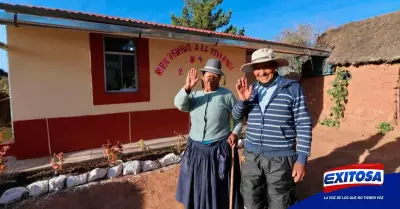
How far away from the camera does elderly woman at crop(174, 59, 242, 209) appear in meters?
2.34

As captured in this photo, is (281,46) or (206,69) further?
(281,46)

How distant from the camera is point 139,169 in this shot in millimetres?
3990

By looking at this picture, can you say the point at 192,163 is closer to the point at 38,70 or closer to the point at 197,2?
A: the point at 38,70

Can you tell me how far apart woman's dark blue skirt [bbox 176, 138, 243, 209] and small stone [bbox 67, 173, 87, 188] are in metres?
1.90

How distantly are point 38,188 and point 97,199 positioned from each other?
2.70 ft

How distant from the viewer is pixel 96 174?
3.69 meters

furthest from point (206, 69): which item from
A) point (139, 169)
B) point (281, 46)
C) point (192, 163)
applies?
point (281, 46)

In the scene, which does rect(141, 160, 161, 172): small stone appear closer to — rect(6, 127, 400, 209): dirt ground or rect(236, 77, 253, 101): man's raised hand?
rect(6, 127, 400, 209): dirt ground

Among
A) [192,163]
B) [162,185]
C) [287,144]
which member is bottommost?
[162,185]

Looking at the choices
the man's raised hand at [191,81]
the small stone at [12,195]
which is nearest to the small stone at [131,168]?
the small stone at [12,195]

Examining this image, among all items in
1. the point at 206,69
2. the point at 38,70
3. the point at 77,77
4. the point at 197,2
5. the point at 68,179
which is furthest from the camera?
the point at 197,2

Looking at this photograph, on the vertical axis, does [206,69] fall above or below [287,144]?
above

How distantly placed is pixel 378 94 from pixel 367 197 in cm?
699

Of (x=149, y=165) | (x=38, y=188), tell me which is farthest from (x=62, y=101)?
(x=149, y=165)
